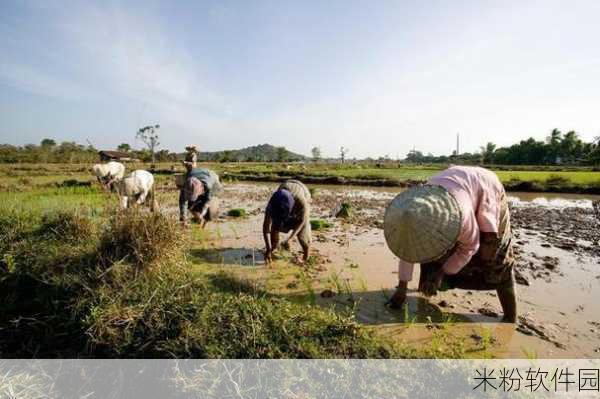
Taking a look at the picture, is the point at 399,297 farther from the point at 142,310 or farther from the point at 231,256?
the point at 231,256

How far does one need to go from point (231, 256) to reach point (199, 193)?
142 cm

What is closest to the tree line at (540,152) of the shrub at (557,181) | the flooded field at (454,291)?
the shrub at (557,181)

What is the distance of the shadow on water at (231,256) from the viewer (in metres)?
4.81

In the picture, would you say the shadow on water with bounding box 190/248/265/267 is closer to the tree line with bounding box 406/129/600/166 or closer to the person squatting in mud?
the person squatting in mud

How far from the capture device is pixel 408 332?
9.75ft

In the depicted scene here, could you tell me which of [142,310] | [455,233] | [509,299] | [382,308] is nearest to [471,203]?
[455,233]

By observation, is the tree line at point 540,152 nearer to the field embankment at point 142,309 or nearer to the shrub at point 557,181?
the shrub at point 557,181

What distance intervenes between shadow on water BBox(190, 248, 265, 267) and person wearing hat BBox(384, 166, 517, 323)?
226cm

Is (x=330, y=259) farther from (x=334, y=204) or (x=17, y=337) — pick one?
(x=334, y=204)

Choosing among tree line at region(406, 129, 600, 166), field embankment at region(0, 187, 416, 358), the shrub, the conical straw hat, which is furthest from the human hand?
tree line at region(406, 129, 600, 166)

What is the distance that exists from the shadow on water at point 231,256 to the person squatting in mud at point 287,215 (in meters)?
0.35

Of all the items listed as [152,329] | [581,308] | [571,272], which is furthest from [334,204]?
[152,329]

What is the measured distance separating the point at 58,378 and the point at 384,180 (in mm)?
20144

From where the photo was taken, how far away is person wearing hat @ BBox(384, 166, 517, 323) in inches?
93.0
